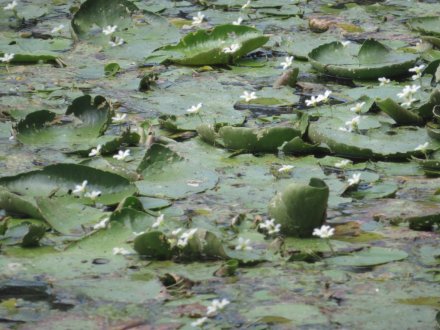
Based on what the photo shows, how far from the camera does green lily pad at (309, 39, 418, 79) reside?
148 inches

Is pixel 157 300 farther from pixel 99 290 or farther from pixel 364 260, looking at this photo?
pixel 364 260

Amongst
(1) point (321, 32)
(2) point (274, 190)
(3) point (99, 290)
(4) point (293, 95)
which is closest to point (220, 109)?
(4) point (293, 95)

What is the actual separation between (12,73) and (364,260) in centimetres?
206

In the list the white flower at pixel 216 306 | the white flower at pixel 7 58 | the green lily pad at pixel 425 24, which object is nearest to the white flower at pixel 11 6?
the white flower at pixel 7 58

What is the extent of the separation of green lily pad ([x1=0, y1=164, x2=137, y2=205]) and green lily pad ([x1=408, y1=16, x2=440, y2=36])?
6.33 ft

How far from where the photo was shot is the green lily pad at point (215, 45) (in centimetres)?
400

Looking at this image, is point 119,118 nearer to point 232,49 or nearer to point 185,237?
point 232,49

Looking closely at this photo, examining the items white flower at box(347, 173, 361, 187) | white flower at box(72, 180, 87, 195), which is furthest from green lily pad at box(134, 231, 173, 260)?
white flower at box(347, 173, 361, 187)

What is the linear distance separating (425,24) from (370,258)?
217cm

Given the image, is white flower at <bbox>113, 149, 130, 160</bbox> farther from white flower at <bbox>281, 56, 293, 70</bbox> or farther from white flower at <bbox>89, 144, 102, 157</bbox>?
white flower at <bbox>281, 56, 293, 70</bbox>

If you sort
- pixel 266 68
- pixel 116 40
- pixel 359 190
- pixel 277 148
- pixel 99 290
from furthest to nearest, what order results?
pixel 116 40 < pixel 266 68 < pixel 277 148 < pixel 359 190 < pixel 99 290

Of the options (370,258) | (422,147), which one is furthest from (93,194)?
(422,147)

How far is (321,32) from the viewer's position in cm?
441

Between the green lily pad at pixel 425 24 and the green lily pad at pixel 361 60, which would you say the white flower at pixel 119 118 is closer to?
the green lily pad at pixel 361 60
